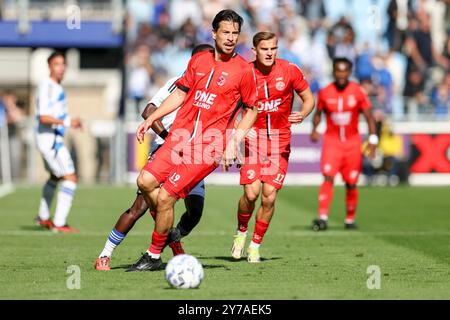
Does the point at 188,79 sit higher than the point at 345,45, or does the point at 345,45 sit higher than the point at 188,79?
the point at 188,79

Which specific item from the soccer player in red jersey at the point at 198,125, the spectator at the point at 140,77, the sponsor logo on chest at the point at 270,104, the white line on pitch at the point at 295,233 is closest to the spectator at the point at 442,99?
the spectator at the point at 140,77

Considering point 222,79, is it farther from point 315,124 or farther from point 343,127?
point 343,127

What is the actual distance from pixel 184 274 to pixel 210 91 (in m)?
2.08

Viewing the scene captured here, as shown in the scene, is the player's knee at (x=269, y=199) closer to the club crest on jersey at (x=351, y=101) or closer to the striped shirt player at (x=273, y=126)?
the striped shirt player at (x=273, y=126)

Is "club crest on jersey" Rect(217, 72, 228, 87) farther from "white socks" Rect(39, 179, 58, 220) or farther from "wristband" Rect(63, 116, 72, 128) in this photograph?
"white socks" Rect(39, 179, 58, 220)

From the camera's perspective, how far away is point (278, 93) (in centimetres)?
1270

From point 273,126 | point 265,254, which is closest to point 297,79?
point 273,126

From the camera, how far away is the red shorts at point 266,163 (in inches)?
495

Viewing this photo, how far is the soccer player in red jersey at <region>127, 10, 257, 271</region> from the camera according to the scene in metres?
10.5

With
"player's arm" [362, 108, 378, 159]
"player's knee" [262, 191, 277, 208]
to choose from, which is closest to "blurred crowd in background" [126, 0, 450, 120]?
"player's arm" [362, 108, 378, 159]

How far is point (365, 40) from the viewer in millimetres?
29422

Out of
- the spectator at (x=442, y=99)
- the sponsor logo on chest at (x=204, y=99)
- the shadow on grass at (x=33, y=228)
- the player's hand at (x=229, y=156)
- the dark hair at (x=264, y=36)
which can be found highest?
the dark hair at (x=264, y=36)

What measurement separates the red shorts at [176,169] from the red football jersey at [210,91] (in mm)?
233

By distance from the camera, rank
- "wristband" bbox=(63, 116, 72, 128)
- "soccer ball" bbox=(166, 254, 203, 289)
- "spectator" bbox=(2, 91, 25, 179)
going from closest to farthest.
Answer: "soccer ball" bbox=(166, 254, 203, 289), "wristband" bbox=(63, 116, 72, 128), "spectator" bbox=(2, 91, 25, 179)
